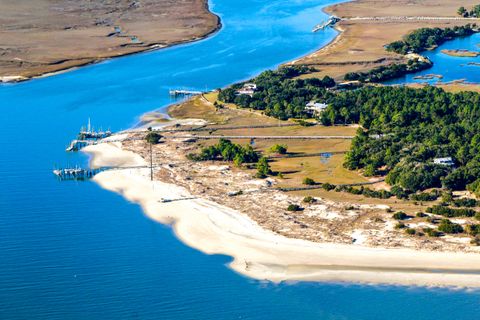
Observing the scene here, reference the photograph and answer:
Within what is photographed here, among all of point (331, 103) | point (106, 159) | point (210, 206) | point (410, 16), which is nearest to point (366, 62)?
point (331, 103)

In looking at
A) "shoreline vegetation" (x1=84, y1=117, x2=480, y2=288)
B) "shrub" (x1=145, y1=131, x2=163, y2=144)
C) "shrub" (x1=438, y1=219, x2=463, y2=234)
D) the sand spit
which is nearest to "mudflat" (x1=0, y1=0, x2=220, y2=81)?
"shrub" (x1=145, y1=131, x2=163, y2=144)

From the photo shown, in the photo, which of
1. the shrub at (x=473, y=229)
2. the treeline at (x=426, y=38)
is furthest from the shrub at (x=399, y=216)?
the treeline at (x=426, y=38)

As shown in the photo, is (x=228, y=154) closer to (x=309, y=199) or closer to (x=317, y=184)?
(x=317, y=184)

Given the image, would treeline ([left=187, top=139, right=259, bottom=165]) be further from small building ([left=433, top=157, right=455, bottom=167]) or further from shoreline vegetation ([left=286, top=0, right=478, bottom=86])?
shoreline vegetation ([left=286, top=0, right=478, bottom=86])

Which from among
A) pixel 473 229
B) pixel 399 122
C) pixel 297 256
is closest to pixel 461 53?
pixel 399 122

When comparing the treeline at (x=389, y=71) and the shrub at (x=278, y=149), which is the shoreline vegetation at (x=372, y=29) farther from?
the shrub at (x=278, y=149)

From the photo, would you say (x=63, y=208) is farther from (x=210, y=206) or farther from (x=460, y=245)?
(x=460, y=245)
